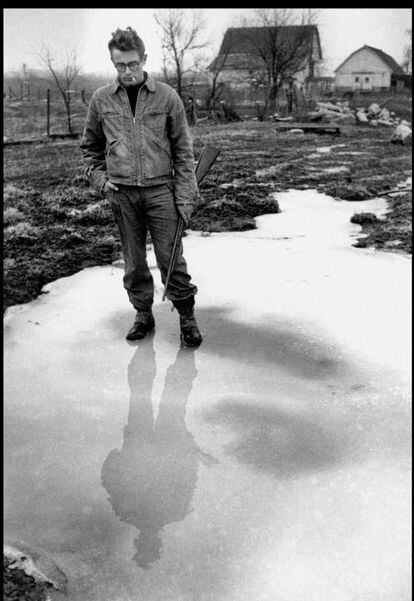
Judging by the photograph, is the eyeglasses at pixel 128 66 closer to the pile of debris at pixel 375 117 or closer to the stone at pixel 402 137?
the stone at pixel 402 137

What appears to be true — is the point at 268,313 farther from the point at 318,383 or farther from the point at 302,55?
the point at 302,55

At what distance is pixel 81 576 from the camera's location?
195 cm

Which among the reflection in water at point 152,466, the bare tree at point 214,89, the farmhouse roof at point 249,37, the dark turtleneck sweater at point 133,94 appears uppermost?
the farmhouse roof at point 249,37

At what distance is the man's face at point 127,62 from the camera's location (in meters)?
3.01

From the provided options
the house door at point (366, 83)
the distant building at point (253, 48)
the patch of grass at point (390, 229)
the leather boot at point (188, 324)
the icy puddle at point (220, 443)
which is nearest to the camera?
the icy puddle at point (220, 443)

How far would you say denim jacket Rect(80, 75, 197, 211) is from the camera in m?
3.17

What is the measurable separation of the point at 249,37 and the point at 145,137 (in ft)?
136

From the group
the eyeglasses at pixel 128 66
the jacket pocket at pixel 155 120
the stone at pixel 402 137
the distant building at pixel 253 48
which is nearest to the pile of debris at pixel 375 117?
the stone at pixel 402 137

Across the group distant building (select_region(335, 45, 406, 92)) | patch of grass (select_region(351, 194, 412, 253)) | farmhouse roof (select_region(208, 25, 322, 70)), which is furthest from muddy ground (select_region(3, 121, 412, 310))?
distant building (select_region(335, 45, 406, 92))

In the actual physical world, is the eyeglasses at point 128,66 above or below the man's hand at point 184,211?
above

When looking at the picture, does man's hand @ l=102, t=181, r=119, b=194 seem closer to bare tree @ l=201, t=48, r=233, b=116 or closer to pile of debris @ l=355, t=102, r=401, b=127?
pile of debris @ l=355, t=102, r=401, b=127

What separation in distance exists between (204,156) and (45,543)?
2.53 meters

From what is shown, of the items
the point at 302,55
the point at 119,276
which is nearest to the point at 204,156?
the point at 119,276

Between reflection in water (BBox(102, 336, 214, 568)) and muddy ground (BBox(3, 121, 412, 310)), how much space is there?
5.63 ft
